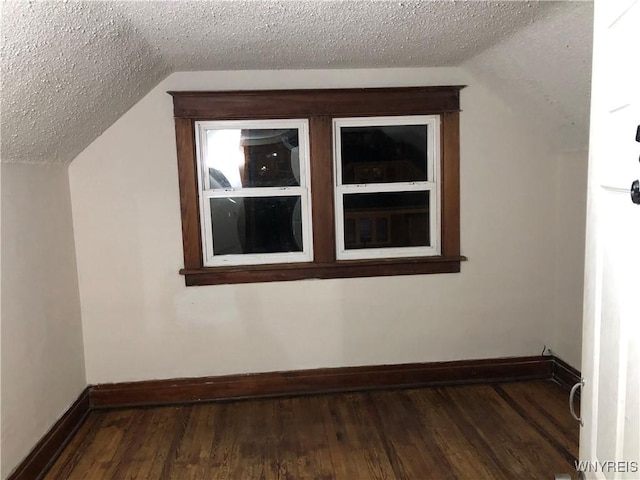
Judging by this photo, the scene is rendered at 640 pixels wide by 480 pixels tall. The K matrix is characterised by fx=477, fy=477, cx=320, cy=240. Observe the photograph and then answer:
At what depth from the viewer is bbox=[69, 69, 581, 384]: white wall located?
2.93 m

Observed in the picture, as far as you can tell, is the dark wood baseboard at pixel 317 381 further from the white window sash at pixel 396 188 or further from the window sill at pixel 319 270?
the white window sash at pixel 396 188

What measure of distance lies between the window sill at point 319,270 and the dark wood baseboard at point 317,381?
631 mm

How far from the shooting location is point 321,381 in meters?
3.17

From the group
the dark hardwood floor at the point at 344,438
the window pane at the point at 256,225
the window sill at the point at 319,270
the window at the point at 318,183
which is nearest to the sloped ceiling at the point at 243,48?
the window at the point at 318,183

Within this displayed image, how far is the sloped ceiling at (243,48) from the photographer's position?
172 centimetres

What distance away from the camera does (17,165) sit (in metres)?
2.30

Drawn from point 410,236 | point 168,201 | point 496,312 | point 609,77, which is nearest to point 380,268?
point 410,236

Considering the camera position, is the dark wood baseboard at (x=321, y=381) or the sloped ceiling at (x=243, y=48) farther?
the dark wood baseboard at (x=321, y=381)

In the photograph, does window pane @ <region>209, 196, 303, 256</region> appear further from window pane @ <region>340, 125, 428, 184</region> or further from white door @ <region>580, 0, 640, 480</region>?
white door @ <region>580, 0, 640, 480</region>

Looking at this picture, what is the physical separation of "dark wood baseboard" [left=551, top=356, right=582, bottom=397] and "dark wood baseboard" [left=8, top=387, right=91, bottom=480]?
3.00 m

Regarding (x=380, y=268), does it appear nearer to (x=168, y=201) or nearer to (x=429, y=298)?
(x=429, y=298)

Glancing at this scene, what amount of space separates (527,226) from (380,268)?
1.03 metres

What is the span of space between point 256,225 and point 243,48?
43.9 inches

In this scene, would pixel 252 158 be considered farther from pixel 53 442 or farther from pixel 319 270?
pixel 53 442
